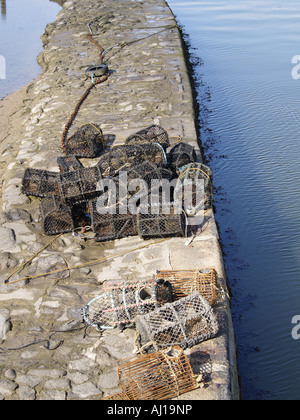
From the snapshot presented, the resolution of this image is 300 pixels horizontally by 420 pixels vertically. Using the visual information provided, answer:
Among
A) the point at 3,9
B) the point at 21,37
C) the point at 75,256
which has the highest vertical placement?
the point at 3,9

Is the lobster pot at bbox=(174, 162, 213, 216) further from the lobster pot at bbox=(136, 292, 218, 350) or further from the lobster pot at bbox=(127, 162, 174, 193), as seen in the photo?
the lobster pot at bbox=(136, 292, 218, 350)

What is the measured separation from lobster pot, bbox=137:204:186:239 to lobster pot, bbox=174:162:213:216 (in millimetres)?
345

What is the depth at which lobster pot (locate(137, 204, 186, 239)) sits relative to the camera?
5930 millimetres

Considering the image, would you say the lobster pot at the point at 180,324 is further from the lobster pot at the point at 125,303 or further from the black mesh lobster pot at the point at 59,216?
the black mesh lobster pot at the point at 59,216

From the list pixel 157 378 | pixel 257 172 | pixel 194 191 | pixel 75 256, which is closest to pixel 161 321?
pixel 157 378

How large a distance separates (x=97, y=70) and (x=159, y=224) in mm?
6518

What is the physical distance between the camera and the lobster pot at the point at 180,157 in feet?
22.7

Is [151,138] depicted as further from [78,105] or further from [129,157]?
[78,105]

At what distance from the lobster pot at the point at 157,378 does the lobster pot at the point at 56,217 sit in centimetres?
269

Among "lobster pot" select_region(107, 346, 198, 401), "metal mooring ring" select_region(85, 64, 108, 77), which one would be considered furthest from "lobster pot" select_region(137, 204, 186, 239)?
"metal mooring ring" select_region(85, 64, 108, 77)

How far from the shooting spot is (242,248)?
7000 millimetres

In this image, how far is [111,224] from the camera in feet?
20.3

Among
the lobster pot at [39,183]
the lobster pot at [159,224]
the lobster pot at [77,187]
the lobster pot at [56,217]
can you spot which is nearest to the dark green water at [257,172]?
the lobster pot at [159,224]
